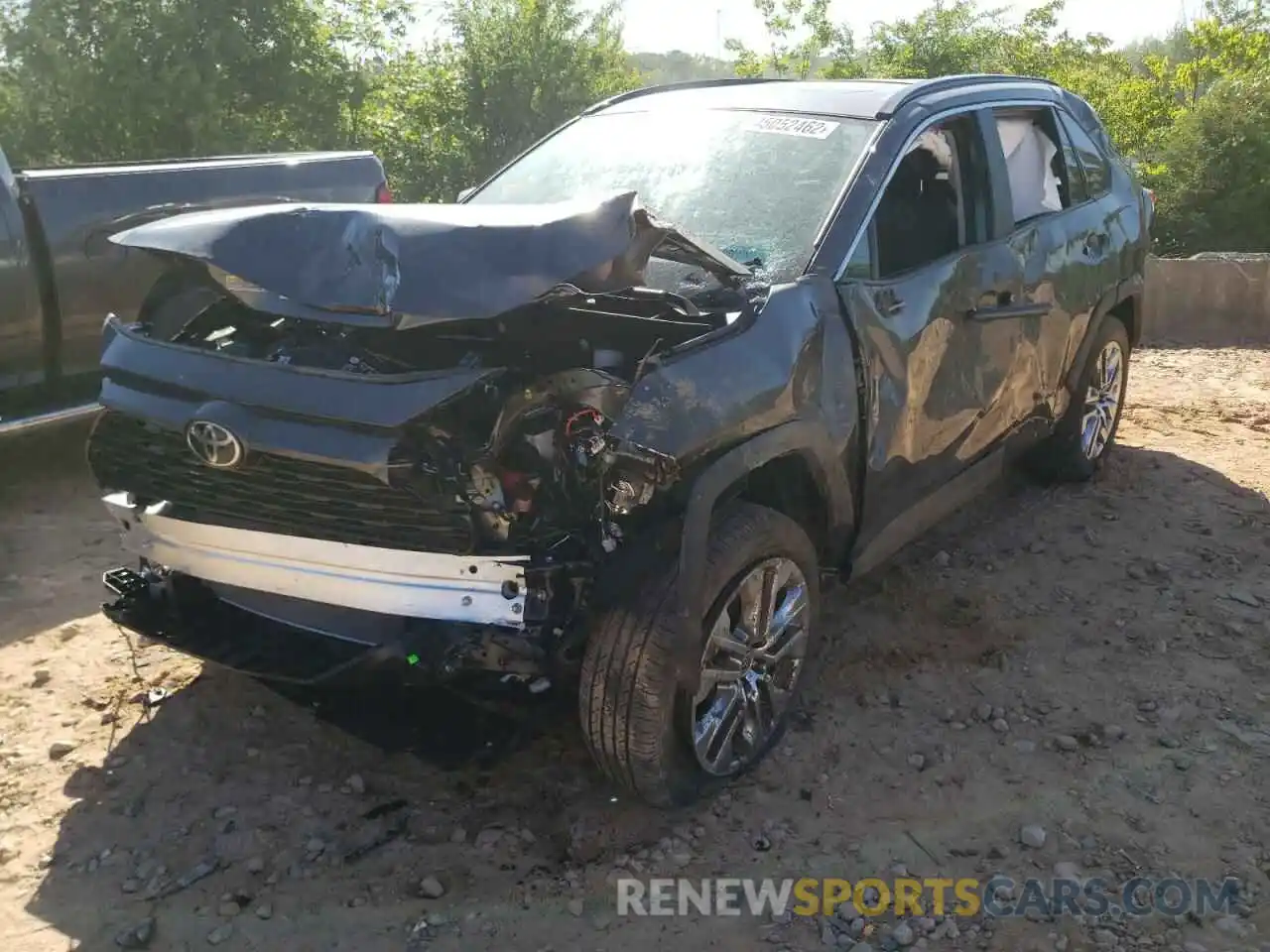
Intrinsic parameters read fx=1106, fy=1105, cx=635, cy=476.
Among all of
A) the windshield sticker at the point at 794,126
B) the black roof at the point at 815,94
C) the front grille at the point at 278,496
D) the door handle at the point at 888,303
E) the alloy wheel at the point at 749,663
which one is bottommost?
the alloy wheel at the point at 749,663

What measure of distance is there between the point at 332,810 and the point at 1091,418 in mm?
4201

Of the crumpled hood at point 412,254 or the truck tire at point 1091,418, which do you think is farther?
the truck tire at point 1091,418

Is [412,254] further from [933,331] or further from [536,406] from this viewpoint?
[933,331]

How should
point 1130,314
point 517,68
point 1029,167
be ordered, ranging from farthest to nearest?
point 517,68
point 1130,314
point 1029,167

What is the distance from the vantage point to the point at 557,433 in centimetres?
280

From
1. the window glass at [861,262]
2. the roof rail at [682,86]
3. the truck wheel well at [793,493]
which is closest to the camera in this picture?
the truck wheel well at [793,493]

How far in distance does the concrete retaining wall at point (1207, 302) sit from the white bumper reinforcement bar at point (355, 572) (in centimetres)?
811

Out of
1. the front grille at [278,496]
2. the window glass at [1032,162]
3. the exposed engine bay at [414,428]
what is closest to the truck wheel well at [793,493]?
the exposed engine bay at [414,428]

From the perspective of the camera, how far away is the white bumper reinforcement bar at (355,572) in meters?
2.73

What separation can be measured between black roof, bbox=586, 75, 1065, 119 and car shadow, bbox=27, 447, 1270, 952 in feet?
6.51

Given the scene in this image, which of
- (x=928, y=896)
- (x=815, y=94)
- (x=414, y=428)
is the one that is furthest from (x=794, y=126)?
(x=928, y=896)

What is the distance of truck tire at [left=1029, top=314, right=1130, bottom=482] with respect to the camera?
5.36 m

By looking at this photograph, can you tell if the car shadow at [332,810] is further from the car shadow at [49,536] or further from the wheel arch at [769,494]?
the car shadow at [49,536]

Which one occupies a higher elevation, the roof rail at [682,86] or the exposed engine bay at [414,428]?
the roof rail at [682,86]
